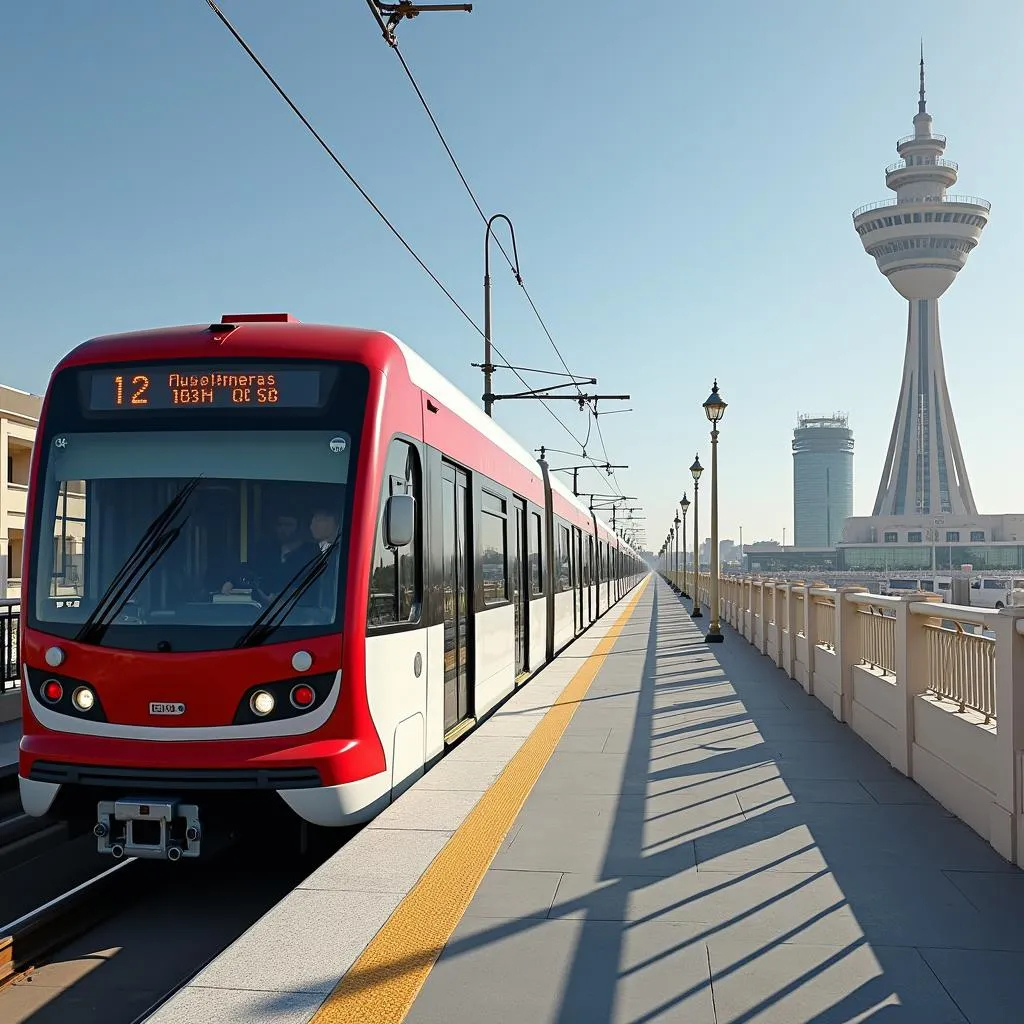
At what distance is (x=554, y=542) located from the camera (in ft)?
61.3

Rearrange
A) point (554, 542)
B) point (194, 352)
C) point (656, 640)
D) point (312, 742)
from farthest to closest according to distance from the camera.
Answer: point (656, 640) < point (554, 542) < point (194, 352) < point (312, 742)

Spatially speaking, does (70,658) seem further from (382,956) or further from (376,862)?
(382,956)

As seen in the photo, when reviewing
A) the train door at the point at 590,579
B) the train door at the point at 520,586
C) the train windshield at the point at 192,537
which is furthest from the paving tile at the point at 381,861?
the train door at the point at 590,579

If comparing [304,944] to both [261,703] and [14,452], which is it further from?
[14,452]

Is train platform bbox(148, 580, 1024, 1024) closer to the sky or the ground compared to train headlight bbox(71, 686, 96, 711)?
closer to the ground

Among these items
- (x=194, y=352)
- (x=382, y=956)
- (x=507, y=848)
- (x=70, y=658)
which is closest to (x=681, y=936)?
(x=382, y=956)

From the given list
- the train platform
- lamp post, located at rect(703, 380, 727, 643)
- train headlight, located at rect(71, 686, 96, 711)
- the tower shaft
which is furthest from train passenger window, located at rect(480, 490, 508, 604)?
the tower shaft

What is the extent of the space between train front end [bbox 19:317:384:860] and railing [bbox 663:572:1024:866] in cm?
363

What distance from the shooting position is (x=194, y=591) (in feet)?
22.0

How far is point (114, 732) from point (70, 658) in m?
0.53

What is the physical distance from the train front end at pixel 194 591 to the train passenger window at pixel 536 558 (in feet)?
27.5

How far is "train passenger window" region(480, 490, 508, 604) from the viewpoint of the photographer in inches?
438

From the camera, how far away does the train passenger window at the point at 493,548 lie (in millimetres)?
11117

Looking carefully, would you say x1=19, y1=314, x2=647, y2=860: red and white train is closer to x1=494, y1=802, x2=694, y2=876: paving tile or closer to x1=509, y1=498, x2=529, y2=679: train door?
x1=494, y1=802, x2=694, y2=876: paving tile
